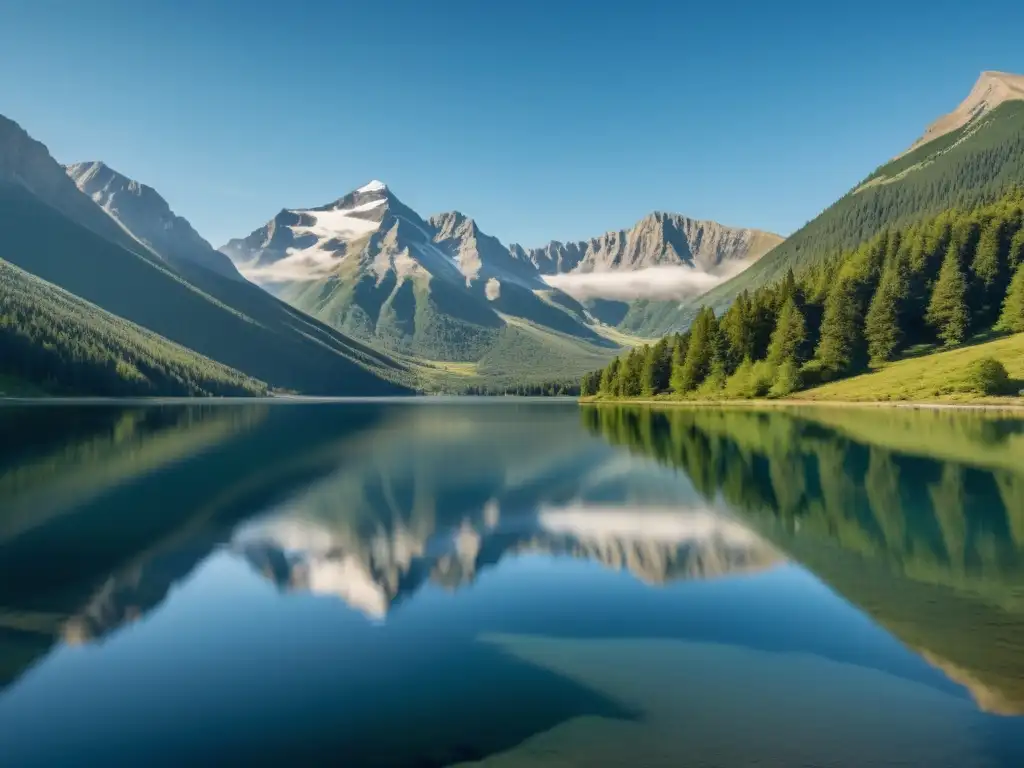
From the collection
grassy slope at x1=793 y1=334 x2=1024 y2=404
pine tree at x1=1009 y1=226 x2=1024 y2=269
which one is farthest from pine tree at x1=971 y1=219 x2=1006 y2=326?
grassy slope at x1=793 y1=334 x2=1024 y2=404

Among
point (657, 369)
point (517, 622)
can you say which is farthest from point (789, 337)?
point (517, 622)

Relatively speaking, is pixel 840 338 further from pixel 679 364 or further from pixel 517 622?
pixel 517 622

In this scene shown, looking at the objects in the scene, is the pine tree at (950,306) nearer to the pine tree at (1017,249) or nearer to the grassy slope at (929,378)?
→ the grassy slope at (929,378)

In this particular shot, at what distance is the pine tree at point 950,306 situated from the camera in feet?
503

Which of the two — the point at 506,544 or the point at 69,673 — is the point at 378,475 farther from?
the point at 69,673

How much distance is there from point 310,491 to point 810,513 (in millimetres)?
31523

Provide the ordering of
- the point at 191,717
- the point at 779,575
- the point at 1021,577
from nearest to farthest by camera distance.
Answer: the point at 191,717 < the point at 1021,577 < the point at 779,575

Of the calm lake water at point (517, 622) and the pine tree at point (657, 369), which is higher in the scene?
the pine tree at point (657, 369)

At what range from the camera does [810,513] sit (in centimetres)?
3850

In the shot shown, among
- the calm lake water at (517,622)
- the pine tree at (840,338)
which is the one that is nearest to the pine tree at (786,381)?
the pine tree at (840,338)

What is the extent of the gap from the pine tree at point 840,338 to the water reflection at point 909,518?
7474 cm

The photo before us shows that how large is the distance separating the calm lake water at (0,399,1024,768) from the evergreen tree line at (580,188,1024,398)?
117m

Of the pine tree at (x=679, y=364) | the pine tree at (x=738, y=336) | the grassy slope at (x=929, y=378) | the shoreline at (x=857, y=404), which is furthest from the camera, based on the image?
the pine tree at (x=679, y=364)

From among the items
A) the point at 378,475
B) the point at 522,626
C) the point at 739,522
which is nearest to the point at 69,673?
the point at 522,626
